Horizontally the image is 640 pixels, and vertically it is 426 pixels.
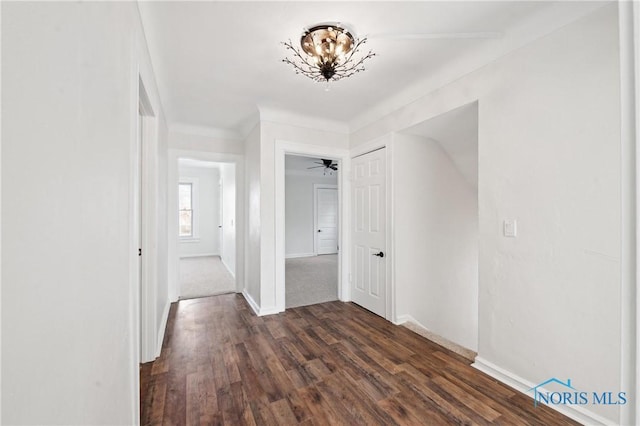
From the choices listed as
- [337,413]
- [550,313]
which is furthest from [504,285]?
[337,413]

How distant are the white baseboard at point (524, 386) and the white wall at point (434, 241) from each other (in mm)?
1022

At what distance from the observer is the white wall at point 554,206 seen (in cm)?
145

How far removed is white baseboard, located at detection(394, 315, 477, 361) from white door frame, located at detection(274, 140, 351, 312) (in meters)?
0.93

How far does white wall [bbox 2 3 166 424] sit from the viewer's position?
45 centimetres

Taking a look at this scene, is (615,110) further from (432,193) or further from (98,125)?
(98,125)

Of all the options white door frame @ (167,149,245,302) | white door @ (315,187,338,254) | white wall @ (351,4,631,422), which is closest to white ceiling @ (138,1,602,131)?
white wall @ (351,4,631,422)

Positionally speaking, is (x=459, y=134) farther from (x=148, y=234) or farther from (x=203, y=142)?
(x=203, y=142)

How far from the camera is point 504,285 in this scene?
193 cm

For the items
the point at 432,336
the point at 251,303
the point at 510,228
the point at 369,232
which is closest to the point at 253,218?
the point at 251,303

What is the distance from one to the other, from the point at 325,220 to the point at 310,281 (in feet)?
11.2

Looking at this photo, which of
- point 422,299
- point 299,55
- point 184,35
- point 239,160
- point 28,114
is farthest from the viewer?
point 239,160

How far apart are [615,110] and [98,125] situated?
7.98ft

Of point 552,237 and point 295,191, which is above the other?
point 295,191

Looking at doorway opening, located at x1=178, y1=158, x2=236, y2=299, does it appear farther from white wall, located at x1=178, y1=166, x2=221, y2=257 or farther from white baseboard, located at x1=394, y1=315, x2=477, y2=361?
white baseboard, located at x1=394, y1=315, x2=477, y2=361
